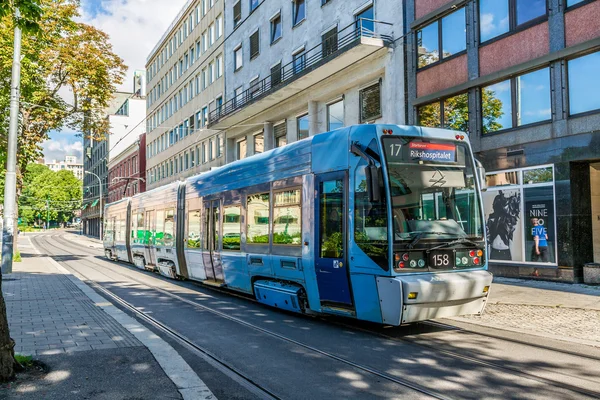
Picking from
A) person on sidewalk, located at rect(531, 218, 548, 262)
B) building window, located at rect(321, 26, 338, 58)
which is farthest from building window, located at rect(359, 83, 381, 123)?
person on sidewalk, located at rect(531, 218, 548, 262)

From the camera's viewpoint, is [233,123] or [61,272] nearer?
[61,272]

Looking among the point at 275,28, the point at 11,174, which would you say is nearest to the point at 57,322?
the point at 11,174

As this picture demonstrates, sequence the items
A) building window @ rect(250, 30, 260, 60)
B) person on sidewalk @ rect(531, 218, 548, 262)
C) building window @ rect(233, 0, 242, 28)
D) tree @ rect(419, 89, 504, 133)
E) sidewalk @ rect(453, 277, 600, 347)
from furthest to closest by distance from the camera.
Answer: building window @ rect(233, 0, 242, 28) → building window @ rect(250, 30, 260, 60) → tree @ rect(419, 89, 504, 133) → person on sidewalk @ rect(531, 218, 548, 262) → sidewalk @ rect(453, 277, 600, 347)

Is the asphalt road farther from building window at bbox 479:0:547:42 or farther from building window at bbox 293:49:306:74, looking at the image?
building window at bbox 293:49:306:74

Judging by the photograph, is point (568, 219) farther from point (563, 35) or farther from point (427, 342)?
point (427, 342)

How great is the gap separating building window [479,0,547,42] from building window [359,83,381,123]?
A: 525cm

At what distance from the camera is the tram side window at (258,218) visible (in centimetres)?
1006

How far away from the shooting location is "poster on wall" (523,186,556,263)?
14281mm

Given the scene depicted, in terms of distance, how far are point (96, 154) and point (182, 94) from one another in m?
51.7

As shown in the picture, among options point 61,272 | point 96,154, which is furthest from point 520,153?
point 96,154

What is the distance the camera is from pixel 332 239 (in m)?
8.08

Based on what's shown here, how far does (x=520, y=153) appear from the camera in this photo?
15.1 metres

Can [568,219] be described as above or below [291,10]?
below

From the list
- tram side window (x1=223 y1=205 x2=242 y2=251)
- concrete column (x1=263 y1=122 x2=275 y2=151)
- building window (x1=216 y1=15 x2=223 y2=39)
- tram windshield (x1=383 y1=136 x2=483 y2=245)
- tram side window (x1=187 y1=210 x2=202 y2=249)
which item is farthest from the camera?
building window (x1=216 y1=15 x2=223 y2=39)
